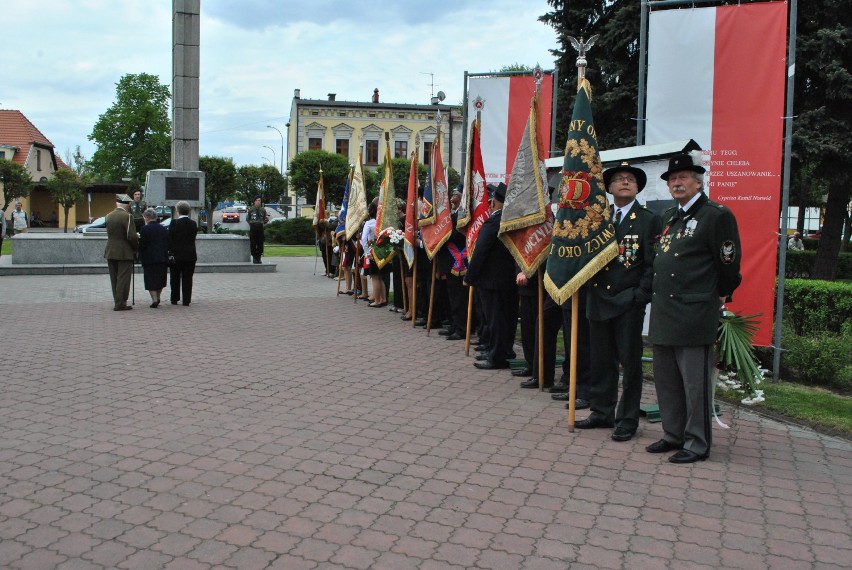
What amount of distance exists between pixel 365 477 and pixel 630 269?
2563 mm

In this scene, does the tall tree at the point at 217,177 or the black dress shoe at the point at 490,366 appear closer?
the black dress shoe at the point at 490,366

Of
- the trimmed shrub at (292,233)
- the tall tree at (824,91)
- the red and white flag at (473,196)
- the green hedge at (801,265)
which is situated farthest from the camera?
the trimmed shrub at (292,233)

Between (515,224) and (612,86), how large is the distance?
13723 mm

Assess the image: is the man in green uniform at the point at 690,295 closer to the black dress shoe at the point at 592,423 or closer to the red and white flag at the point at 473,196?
the black dress shoe at the point at 592,423

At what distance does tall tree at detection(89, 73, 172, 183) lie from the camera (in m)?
67.1

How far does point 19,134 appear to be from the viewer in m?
66.2

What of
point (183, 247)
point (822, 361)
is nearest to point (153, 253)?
point (183, 247)

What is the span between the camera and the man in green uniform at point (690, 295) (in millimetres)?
5426

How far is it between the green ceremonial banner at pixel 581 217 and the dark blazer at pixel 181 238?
30.3ft

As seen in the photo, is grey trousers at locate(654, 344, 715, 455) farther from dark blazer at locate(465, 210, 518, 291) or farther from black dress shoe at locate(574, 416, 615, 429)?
dark blazer at locate(465, 210, 518, 291)

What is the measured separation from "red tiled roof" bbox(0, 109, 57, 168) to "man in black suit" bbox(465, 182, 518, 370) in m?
63.6

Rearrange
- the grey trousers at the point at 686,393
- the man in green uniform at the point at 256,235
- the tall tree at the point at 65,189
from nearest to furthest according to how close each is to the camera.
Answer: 1. the grey trousers at the point at 686,393
2. the man in green uniform at the point at 256,235
3. the tall tree at the point at 65,189

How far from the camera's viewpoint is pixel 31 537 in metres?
4.22

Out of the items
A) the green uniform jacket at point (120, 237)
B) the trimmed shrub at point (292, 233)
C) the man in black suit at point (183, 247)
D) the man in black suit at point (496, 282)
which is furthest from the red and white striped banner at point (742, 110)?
the trimmed shrub at point (292, 233)
